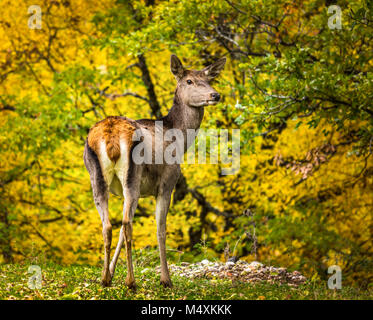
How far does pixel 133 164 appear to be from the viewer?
19.5ft

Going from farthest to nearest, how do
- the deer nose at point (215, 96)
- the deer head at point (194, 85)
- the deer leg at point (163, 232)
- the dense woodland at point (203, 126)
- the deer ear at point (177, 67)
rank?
the dense woodland at point (203, 126)
the deer ear at point (177, 67)
the deer head at point (194, 85)
the deer nose at point (215, 96)
the deer leg at point (163, 232)

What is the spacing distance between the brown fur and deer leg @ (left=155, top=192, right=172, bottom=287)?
3.18ft

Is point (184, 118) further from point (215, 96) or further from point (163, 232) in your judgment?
point (163, 232)

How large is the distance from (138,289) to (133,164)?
1.44m

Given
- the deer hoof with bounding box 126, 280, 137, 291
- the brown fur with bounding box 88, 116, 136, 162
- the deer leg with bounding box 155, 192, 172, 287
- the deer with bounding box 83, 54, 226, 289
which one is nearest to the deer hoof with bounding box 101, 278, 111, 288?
the deer with bounding box 83, 54, 226, 289

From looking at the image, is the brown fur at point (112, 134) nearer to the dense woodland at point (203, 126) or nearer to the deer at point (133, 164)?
the deer at point (133, 164)

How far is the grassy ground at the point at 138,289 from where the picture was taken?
557cm

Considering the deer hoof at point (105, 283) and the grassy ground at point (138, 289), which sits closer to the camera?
the grassy ground at point (138, 289)

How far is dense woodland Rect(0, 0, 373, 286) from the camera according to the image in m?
11.1

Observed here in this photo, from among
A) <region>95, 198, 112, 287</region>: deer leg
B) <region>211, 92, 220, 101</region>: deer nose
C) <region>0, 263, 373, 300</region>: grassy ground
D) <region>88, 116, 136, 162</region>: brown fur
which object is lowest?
<region>0, 263, 373, 300</region>: grassy ground

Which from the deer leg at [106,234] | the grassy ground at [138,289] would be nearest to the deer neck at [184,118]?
the deer leg at [106,234]

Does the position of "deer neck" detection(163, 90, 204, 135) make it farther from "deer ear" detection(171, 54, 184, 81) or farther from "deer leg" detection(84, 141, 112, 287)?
"deer leg" detection(84, 141, 112, 287)

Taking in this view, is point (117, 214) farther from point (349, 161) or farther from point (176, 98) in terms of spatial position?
point (176, 98)
